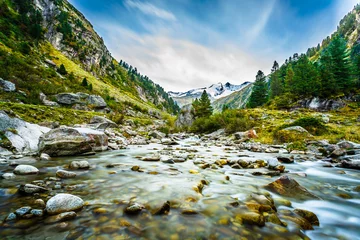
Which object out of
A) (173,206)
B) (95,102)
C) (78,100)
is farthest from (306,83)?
(173,206)

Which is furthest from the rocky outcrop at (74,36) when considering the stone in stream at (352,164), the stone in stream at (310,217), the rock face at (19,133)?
the stone in stream at (310,217)

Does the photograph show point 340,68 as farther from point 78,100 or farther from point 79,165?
point 78,100

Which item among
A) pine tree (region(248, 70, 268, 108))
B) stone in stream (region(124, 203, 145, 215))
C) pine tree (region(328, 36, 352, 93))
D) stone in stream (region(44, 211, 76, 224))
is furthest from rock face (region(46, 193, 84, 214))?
pine tree (region(248, 70, 268, 108))

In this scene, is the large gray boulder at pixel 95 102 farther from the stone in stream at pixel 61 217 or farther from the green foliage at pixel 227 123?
the stone in stream at pixel 61 217

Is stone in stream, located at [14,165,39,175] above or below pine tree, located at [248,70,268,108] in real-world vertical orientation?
below

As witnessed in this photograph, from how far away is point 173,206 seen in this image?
404cm

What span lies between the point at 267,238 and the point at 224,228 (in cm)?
68

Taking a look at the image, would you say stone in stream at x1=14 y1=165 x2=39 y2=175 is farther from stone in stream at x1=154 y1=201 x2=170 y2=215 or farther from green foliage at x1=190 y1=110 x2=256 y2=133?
green foliage at x1=190 y1=110 x2=256 y2=133

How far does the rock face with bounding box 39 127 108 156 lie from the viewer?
9.38m

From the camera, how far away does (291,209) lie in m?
4.12

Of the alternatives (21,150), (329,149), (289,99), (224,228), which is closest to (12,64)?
(21,150)

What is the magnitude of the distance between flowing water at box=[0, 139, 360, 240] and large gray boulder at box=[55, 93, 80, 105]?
3464cm

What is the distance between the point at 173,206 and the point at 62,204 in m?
2.23

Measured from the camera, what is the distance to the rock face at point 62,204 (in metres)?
3.50
